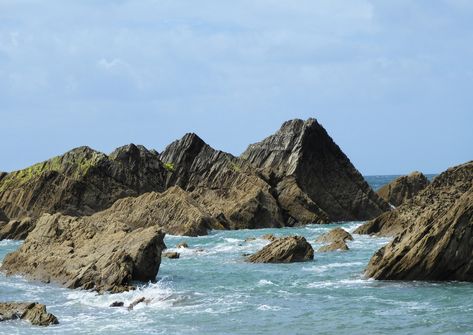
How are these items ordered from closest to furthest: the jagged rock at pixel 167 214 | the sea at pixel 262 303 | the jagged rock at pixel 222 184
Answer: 1. the sea at pixel 262 303
2. the jagged rock at pixel 167 214
3. the jagged rock at pixel 222 184

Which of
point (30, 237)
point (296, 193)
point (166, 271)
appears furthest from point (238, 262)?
point (296, 193)

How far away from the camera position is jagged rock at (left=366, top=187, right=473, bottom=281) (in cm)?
3569

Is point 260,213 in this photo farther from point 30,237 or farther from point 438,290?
point 438,290

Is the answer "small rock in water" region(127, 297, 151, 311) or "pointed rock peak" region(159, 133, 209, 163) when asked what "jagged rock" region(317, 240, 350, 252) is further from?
"pointed rock peak" region(159, 133, 209, 163)

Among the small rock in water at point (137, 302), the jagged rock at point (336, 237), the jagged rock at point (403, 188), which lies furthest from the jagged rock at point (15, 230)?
the jagged rock at point (403, 188)

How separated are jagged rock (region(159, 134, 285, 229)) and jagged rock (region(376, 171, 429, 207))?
22.1 metres

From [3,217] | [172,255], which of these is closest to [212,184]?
[3,217]

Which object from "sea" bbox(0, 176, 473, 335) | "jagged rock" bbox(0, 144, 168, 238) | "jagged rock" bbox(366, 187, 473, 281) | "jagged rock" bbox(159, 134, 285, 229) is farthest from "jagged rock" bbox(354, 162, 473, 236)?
"jagged rock" bbox(0, 144, 168, 238)

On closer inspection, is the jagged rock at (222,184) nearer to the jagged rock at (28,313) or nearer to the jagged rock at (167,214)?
the jagged rock at (167,214)

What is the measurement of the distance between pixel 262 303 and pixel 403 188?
72901 millimetres

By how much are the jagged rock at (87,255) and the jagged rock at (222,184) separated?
107 feet

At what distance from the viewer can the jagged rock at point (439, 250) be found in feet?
117

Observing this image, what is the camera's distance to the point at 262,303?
109 feet

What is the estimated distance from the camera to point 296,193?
8481cm
